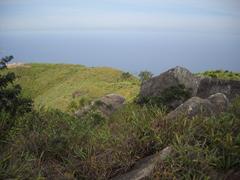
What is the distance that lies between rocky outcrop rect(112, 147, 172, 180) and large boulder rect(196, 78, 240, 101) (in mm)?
13788

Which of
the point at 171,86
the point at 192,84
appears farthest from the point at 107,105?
the point at 192,84

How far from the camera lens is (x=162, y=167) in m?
6.82

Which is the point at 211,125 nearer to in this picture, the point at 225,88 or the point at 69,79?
the point at 225,88

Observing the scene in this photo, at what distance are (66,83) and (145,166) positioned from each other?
55.1 metres

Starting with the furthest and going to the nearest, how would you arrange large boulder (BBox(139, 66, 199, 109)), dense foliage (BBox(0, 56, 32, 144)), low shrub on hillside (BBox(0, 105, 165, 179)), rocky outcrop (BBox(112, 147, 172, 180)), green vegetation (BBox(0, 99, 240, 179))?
1. large boulder (BBox(139, 66, 199, 109))
2. dense foliage (BBox(0, 56, 32, 144))
3. low shrub on hillside (BBox(0, 105, 165, 179))
4. rocky outcrop (BBox(112, 147, 172, 180))
5. green vegetation (BBox(0, 99, 240, 179))

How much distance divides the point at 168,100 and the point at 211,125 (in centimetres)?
1181

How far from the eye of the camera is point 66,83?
61531 mm

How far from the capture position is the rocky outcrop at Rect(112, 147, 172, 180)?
277 inches

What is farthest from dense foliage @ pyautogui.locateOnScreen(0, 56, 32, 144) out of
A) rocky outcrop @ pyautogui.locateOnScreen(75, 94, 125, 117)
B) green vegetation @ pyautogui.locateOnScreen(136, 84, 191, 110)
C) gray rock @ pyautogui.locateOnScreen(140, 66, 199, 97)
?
rocky outcrop @ pyautogui.locateOnScreen(75, 94, 125, 117)

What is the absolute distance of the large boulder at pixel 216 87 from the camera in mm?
20734

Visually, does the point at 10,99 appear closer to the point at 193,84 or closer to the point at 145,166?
the point at 145,166

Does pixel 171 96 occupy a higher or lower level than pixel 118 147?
lower

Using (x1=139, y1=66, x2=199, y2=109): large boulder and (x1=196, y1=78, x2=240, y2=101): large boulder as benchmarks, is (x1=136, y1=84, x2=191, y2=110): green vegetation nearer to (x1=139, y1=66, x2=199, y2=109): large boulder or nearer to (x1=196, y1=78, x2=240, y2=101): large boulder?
(x1=139, y1=66, x2=199, y2=109): large boulder

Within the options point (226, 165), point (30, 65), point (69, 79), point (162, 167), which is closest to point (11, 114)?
point (162, 167)
